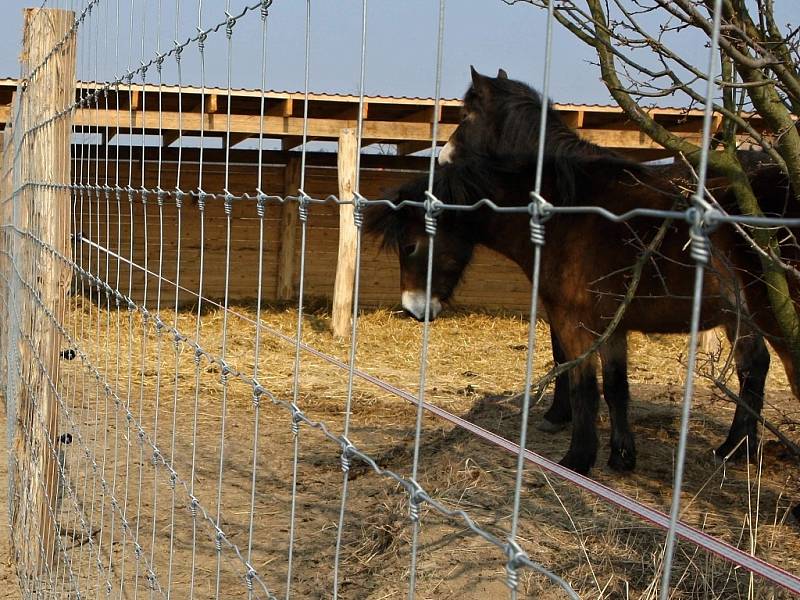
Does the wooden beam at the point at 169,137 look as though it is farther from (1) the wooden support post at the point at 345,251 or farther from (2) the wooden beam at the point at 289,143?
(1) the wooden support post at the point at 345,251

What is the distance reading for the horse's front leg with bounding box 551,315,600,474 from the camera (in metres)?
4.48

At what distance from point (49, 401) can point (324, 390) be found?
3.47 metres

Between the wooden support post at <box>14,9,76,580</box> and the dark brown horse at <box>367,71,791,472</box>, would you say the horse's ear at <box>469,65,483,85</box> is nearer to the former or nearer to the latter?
the dark brown horse at <box>367,71,791,472</box>

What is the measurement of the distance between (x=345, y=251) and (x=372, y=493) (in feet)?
16.6

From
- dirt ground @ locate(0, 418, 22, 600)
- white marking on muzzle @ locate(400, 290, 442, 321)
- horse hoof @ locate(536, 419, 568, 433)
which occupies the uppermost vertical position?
white marking on muzzle @ locate(400, 290, 442, 321)

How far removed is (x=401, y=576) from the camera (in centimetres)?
322

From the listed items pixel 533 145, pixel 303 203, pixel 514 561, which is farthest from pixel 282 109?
pixel 514 561

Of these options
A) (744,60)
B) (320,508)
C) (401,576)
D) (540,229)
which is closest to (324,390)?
(320,508)

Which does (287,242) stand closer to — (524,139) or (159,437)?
(159,437)

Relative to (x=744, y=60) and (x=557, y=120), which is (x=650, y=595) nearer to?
(x=744, y=60)

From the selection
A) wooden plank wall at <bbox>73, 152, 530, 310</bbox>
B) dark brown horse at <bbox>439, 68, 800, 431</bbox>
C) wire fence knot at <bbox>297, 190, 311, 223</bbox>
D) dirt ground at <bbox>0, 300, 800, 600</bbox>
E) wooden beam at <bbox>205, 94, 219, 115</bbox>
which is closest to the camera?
wire fence knot at <bbox>297, 190, 311, 223</bbox>

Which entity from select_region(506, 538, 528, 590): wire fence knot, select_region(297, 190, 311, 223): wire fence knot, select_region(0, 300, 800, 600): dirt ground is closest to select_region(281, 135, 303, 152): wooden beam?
select_region(0, 300, 800, 600): dirt ground

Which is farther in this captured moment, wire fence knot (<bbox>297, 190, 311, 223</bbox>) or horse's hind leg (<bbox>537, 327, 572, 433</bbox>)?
horse's hind leg (<bbox>537, 327, 572, 433</bbox>)

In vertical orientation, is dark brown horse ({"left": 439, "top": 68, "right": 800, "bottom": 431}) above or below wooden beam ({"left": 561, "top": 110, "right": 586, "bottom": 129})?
below
